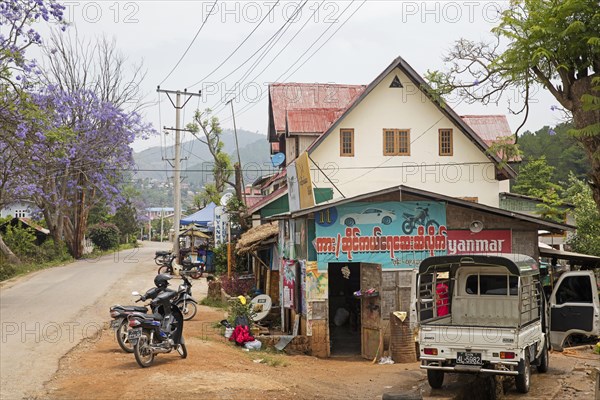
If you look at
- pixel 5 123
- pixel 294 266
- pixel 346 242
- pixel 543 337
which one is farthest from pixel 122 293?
pixel 543 337

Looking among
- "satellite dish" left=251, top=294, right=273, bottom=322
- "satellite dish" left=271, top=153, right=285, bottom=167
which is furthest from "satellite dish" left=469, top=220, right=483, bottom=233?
"satellite dish" left=271, top=153, right=285, bottom=167

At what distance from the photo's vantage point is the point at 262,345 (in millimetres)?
17250

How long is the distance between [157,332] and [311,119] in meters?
18.5

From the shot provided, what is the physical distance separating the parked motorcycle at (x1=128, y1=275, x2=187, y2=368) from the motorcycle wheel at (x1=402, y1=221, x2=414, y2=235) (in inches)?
258

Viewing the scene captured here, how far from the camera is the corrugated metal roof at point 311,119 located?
97.6 feet

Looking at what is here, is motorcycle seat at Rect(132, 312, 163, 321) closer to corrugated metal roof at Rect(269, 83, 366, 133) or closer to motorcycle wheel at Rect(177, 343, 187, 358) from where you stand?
motorcycle wheel at Rect(177, 343, 187, 358)

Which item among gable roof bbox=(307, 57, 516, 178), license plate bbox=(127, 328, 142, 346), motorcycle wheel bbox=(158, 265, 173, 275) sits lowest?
license plate bbox=(127, 328, 142, 346)

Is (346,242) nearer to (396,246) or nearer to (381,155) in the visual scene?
(396,246)

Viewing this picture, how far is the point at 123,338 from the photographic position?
46.0ft

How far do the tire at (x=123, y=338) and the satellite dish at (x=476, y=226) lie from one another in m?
8.90

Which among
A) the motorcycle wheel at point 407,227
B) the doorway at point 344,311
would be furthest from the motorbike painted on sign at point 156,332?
the motorcycle wheel at point 407,227

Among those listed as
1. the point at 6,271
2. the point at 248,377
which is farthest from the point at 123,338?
the point at 6,271

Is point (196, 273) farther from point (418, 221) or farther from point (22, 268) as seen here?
point (418, 221)

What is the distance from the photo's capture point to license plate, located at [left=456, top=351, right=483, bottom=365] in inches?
476
